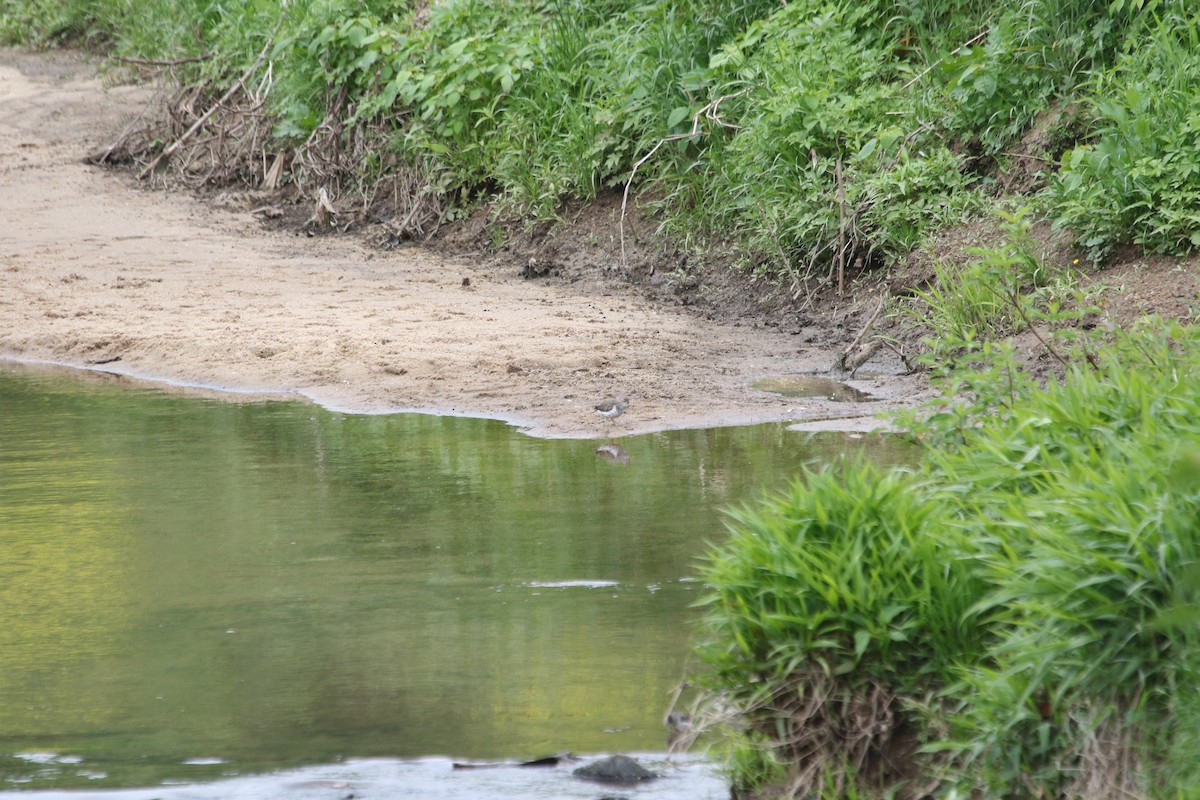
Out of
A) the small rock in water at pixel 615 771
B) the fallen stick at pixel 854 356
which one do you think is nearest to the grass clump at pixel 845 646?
the small rock in water at pixel 615 771

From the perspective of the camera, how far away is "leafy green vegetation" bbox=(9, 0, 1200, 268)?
7.55 metres

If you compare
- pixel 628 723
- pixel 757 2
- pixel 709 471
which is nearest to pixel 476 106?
pixel 757 2

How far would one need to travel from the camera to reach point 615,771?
3.01 meters

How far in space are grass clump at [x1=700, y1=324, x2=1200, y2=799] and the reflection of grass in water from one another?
10.4 feet

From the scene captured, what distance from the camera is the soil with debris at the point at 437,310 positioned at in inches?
267

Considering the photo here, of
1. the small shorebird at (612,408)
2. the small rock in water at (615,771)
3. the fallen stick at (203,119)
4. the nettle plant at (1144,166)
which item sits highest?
the fallen stick at (203,119)

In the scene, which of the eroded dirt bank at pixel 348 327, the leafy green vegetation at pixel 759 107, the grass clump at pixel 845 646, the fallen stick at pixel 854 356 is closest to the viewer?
the grass clump at pixel 845 646

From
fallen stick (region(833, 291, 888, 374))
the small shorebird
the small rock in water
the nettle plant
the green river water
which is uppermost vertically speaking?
the nettle plant

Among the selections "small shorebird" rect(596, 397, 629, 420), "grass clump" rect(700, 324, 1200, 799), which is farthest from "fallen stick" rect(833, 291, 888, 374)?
"grass clump" rect(700, 324, 1200, 799)

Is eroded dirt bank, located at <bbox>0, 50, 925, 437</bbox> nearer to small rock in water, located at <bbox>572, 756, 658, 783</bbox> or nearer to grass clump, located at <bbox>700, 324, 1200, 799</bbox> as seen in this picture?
grass clump, located at <bbox>700, 324, 1200, 799</bbox>

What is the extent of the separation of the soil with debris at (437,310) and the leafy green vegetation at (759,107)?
29 cm

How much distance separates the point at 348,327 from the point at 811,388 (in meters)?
2.68

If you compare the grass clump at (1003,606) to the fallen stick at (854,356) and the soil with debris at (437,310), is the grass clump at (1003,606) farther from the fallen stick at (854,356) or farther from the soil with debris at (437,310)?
the fallen stick at (854,356)

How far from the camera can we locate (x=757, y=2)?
10.4m
